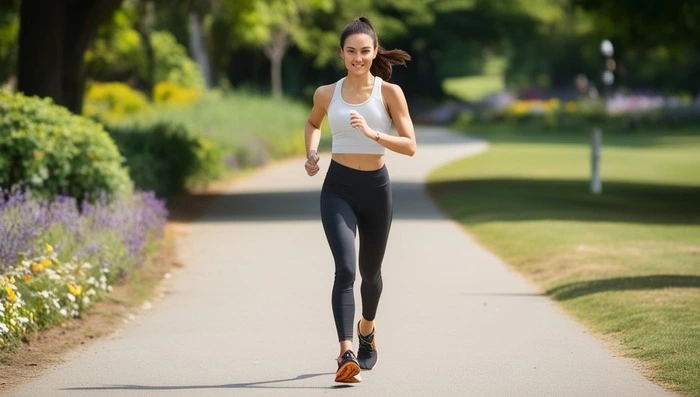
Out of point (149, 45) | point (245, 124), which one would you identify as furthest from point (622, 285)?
point (149, 45)

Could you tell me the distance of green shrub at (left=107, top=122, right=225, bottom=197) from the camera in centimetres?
2117

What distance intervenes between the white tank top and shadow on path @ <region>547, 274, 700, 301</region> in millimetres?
4388

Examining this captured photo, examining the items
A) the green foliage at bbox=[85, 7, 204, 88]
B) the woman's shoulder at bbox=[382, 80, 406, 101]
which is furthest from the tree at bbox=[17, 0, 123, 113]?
the green foliage at bbox=[85, 7, 204, 88]

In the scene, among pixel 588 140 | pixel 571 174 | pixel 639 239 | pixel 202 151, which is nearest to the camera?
pixel 639 239

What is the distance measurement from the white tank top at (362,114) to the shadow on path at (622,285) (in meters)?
4.39

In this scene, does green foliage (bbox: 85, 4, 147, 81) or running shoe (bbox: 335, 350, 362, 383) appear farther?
green foliage (bbox: 85, 4, 147, 81)

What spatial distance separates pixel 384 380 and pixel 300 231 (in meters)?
9.98

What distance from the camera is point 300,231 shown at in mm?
18391

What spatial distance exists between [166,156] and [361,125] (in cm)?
1667

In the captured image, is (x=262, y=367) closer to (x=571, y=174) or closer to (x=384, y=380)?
(x=384, y=380)

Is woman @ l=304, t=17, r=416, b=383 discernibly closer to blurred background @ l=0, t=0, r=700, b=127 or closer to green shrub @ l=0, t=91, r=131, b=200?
green shrub @ l=0, t=91, r=131, b=200

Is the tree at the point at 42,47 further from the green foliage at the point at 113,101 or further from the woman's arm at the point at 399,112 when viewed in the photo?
the green foliage at the point at 113,101

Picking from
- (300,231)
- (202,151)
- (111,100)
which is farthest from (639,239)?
(111,100)

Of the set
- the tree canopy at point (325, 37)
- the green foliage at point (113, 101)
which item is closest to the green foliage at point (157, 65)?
the tree canopy at point (325, 37)
